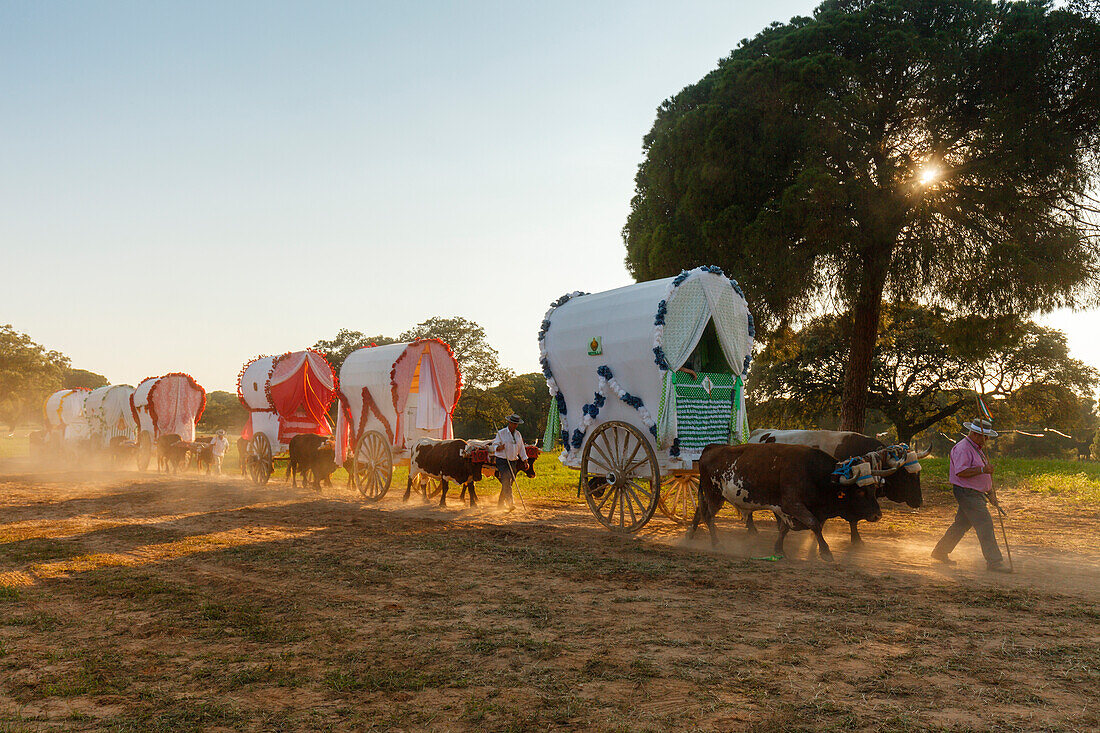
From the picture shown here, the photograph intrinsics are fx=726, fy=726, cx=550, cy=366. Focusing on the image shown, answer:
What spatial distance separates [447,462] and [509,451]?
5.06 feet

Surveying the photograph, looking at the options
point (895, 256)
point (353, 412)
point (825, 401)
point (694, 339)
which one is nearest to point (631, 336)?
point (694, 339)

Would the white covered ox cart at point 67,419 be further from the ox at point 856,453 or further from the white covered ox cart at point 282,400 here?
the ox at point 856,453

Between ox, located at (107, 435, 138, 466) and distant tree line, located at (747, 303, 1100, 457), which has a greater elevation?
distant tree line, located at (747, 303, 1100, 457)

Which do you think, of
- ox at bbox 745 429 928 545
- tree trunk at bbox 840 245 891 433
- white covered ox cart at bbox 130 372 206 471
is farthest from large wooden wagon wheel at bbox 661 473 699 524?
white covered ox cart at bbox 130 372 206 471

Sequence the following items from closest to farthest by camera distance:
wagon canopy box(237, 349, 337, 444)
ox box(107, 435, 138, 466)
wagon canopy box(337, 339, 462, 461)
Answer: wagon canopy box(337, 339, 462, 461) < wagon canopy box(237, 349, 337, 444) < ox box(107, 435, 138, 466)

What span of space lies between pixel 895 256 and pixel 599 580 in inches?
569

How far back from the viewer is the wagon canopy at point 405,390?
16.3m

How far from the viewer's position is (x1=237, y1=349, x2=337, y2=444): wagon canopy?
1955 centimetres

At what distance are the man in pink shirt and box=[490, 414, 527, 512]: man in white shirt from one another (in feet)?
24.4

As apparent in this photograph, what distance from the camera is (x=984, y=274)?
17.6 metres

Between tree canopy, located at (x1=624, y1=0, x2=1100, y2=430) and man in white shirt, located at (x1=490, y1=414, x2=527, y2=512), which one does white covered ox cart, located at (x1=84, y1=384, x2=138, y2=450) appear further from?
tree canopy, located at (x1=624, y1=0, x2=1100, y2=430)

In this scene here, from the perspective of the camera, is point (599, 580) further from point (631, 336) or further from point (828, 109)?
point (828, 109)

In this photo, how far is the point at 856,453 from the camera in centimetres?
1119

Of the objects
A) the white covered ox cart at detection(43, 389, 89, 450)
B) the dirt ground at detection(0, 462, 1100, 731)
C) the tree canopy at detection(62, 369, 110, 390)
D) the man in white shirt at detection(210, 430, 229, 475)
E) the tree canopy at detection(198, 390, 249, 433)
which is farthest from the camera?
the tree canopy at detection(62, 369, 110, 390)
